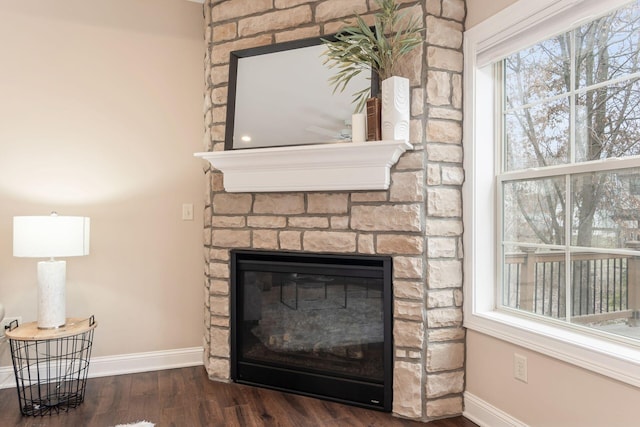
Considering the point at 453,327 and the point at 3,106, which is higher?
the point at 3,106

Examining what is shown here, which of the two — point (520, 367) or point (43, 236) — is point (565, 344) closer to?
point (520, 367)

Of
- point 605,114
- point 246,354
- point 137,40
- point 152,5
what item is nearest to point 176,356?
point 246,354

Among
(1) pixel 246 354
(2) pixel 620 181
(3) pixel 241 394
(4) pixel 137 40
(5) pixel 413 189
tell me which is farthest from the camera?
(4) pixel 137 40

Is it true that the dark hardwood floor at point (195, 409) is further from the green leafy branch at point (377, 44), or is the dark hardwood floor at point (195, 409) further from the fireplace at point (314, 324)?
the green leafy branch at point (377, 44)

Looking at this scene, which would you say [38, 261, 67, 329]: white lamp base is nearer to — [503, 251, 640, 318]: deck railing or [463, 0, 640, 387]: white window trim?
[463, 0, 640, 387]: white window trim

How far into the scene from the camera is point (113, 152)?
2.95 m

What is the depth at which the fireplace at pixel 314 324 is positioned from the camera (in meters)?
2.41

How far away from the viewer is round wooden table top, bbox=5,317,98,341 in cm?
233

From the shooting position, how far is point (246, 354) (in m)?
2.78

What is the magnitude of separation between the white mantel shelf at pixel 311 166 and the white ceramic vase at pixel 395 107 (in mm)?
80

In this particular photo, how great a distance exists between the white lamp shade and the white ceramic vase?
6.16 ft

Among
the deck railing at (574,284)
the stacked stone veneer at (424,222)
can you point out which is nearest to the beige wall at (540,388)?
the stacked stone veneer at (424,222)

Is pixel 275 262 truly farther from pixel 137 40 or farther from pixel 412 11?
pixel 137 40

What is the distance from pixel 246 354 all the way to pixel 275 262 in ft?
2.20
